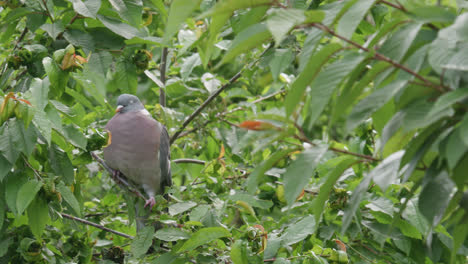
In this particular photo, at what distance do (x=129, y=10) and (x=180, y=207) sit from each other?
0.91m

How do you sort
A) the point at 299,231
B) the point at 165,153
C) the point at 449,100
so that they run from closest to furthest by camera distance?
the point at 449,100 < the point at 299,231 < the point at 165,153

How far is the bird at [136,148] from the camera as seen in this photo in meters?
3.64

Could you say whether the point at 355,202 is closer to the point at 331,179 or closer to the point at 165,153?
the point at 331,179

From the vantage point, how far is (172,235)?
2191 mm

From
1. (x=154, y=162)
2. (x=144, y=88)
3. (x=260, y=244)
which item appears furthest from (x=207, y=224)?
(x=144, y=88)

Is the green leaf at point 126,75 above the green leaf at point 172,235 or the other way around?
above

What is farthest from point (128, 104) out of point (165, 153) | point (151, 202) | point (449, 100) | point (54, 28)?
point (449, 100)

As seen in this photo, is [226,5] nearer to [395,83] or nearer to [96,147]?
[395,83]

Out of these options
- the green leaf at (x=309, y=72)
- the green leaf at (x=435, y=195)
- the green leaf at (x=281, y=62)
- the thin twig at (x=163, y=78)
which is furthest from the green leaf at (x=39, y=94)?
the thin twig at (x=163, y=78)

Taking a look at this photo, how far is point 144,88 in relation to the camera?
5.34 meters

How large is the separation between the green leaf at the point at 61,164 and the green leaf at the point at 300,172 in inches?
50.9

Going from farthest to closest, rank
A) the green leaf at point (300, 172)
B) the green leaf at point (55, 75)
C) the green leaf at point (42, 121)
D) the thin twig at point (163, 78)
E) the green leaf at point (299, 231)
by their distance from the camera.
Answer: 1. the thin twig at point (163, 78)
2. the green leaf at point (299, 231)
3. the green leaf at point (55, 75)
4. the green leaf at point (42, 121)
5. the green leaf at point (300, 172)

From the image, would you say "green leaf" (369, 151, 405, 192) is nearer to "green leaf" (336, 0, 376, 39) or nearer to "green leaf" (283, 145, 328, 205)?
"green leaf" (283, 145, 328, 205)

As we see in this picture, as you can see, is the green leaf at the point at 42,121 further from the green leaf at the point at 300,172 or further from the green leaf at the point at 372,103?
the green leaf at the point at 372,103
